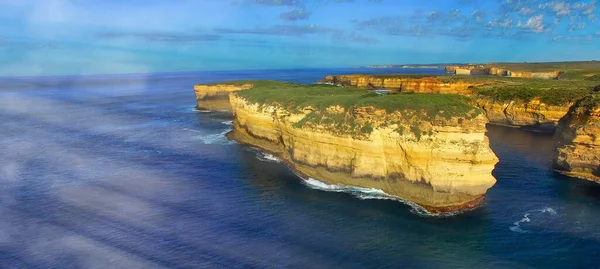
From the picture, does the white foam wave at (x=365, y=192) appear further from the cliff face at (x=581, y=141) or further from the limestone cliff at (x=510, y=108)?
the limestone cliff at (x=510, y=108)

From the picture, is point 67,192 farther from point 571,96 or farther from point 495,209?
point 571,96

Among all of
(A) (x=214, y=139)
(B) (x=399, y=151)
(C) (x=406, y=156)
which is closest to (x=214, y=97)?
(A) (x=214, y=139)

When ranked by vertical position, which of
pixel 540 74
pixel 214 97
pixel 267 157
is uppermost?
pixel 540 74

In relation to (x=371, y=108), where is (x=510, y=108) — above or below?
below

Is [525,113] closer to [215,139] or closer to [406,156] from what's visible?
[406,156]

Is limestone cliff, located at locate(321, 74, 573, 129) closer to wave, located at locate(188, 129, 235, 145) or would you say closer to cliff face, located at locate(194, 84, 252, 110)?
wave, located at locate(188, 129, 235, 145)

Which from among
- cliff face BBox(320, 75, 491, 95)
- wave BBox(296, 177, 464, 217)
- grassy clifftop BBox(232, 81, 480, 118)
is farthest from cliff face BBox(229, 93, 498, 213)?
cliff face BBox(320, 75, 491, 95)
